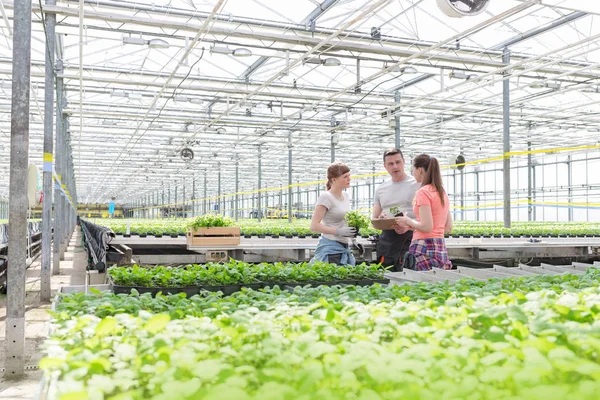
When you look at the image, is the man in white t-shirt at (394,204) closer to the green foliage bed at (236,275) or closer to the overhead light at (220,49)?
the green foliage bed at (236,275)

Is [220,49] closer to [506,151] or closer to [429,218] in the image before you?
[506,151]

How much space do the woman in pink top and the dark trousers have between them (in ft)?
1.31

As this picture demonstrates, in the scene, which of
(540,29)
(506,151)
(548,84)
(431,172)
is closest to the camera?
(431,172)

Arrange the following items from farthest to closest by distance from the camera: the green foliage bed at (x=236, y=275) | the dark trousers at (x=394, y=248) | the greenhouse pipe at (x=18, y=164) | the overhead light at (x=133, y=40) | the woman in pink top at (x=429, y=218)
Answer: the overhead light at (x=133, y=40) < the dark trousers at (x=394, y=248) < the greenhouse pipe at (x=18, y=164) < the woman in pink top at (x=429, y=218) < the green foliage bed at (x=236, y=275)

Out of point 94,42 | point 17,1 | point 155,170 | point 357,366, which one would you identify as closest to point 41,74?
point 94,42

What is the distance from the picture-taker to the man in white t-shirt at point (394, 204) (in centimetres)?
Result: 381

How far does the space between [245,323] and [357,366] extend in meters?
0.47

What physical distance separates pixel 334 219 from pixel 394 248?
1.68 ft

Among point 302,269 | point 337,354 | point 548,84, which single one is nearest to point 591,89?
point 548,84

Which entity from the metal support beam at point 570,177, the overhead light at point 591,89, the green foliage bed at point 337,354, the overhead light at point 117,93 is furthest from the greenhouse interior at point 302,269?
the metal support beam at point 570,177

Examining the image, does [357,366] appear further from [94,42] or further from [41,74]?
[41,74]

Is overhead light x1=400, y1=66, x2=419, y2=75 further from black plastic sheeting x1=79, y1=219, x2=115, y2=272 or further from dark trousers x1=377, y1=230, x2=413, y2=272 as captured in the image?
dark trousers x1=377, y1=230, x2=413, y2=272

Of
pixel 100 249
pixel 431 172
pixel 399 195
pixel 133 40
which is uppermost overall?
pixel 133 40

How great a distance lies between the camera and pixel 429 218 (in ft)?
10.8
